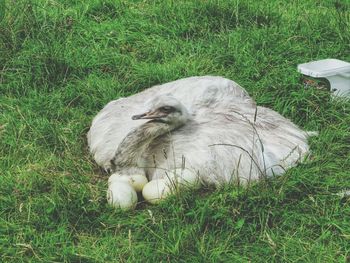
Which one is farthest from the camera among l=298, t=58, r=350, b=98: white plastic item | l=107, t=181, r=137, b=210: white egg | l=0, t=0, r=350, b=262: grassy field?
l=298, t=58, r=350, b=98: white plastic item

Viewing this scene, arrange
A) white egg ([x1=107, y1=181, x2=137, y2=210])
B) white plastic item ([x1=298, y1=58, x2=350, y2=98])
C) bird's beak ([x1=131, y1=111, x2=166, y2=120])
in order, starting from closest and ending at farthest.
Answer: white egg ([x1=107, y1=181, x2=137, y2=210]), bird's beak ([x1=131, y1=111, x2=166, y2=120]), white plastic item ([x1=298, y1=58, x2=350, y2=98])

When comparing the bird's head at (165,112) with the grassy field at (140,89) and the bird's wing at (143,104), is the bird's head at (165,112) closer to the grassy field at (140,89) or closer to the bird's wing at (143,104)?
the bird's wing at (143,104)

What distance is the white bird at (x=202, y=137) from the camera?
4.66m

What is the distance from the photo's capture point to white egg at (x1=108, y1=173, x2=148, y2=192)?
4.67 meters

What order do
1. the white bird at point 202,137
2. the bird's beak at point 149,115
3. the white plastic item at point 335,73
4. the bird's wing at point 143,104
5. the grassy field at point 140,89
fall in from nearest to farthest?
the grassy field at point 140,89
the white bird at point 202,137
the bird's beak at point 149,115
the bird's wing at point 143,104
the white plastic item at point 335,73

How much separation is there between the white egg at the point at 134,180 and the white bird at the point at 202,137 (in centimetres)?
7

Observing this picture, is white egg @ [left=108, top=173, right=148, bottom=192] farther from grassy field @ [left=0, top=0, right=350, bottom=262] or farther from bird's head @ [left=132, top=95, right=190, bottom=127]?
bird's head @ [left=132, top=95, right=190, bottom=127]

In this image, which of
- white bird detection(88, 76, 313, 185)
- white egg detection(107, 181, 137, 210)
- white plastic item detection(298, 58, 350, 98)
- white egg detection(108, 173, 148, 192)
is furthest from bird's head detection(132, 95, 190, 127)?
white plastic item detection(298, 58, 350, 98)

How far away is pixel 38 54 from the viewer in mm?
6312

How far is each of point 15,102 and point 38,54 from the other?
58 centimetres

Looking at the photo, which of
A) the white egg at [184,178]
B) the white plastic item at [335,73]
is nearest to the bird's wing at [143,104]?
the white egg at [184,178]

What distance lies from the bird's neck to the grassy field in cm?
22

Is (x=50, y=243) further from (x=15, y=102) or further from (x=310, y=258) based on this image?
(x=15, y=102)

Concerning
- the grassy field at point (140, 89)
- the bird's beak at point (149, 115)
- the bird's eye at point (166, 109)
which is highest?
the bird's eye at point (166, 109)
